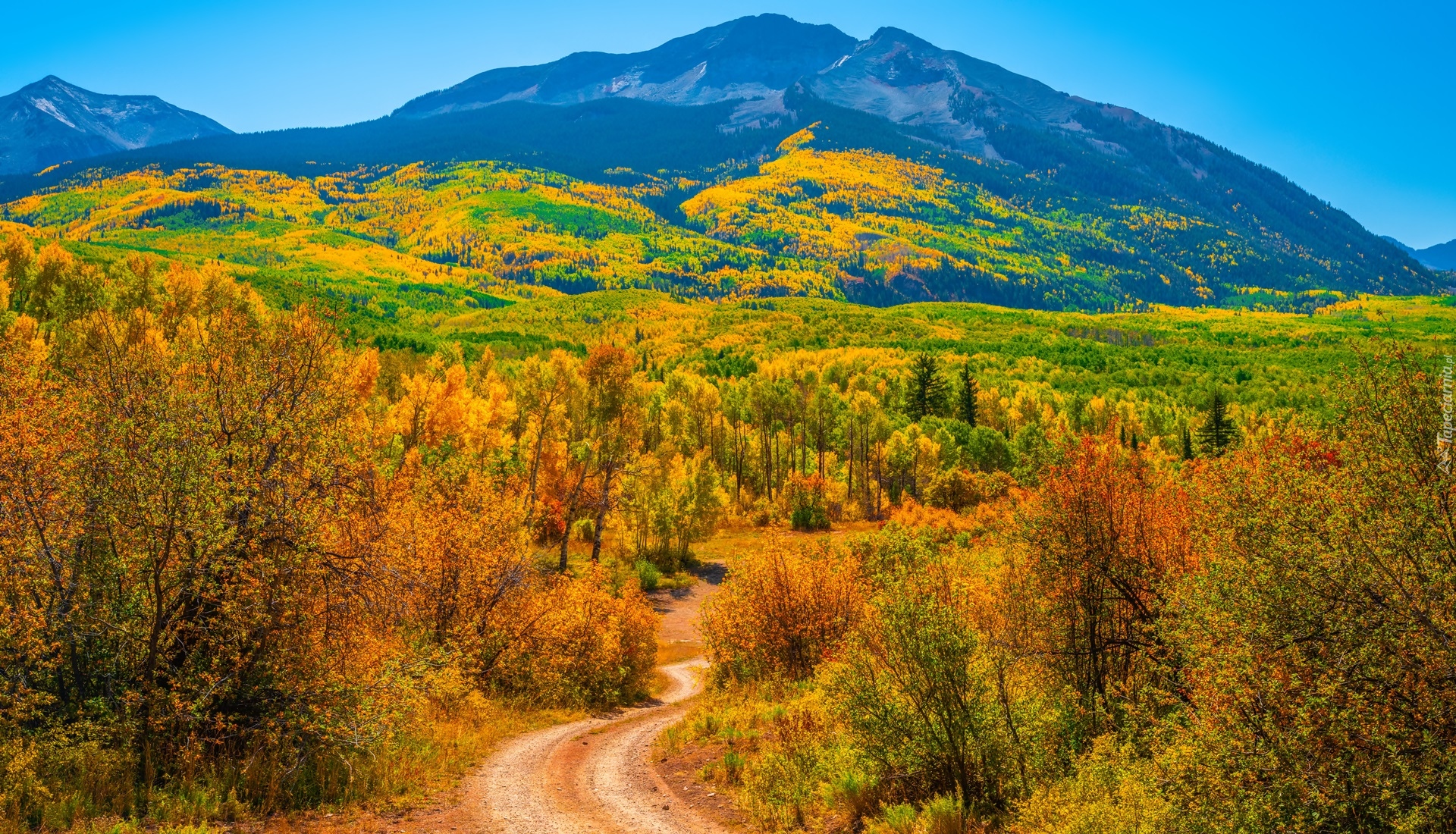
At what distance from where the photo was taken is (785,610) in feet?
89.7

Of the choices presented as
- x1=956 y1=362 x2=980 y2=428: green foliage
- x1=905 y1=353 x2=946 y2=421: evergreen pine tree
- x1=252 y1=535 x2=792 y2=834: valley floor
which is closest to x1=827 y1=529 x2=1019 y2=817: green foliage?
x1=252 y1=535 x2=792 y2=834: valley floor

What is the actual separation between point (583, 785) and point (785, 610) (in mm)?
10350

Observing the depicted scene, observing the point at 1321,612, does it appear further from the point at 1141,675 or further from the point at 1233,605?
the point at 1141,675

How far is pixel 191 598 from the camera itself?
14742 mm

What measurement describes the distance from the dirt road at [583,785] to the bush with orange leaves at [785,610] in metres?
3.45

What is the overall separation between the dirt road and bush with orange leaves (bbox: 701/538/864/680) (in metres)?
3.45

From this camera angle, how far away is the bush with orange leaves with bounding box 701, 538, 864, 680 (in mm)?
27078

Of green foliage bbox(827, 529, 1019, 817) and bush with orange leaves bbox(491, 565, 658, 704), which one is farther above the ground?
green foliage bbox(827, 529, 1019, 817)

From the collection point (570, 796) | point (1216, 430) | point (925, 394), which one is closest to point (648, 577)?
point (570, 796)

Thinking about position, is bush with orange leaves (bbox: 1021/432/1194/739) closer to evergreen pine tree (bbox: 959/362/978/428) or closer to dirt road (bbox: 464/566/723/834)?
dirt road (bbox: 464/566/723/834)

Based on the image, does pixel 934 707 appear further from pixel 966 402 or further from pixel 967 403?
pixel 966 402

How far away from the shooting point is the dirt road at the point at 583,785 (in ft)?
53.2

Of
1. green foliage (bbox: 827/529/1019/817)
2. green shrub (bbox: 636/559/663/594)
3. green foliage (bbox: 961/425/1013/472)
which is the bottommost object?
green shrub (bbox: 636/559/663/594)

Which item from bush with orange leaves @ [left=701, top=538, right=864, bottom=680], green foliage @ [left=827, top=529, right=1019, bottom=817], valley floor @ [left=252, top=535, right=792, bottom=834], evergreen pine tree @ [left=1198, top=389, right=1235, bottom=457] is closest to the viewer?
green foliage @ [left=827, top=529, right=1019, bottom=817]
